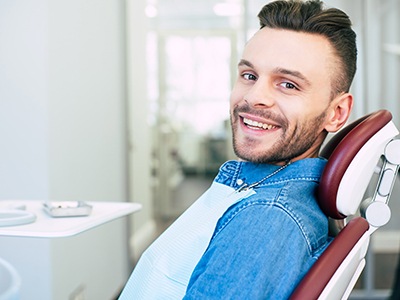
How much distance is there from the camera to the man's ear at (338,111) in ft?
3.63

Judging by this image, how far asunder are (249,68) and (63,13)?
60.8 inches

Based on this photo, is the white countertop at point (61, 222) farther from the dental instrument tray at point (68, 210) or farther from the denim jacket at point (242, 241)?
the denim jacket at point (242, 241)

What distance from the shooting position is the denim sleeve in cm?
85

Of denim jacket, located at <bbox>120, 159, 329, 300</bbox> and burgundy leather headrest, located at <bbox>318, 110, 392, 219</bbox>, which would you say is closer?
denim jacket, located at <bbox>120, 159, 329, 300</bbox>

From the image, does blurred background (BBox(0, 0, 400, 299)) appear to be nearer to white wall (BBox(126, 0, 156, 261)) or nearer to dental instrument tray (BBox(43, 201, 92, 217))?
white wall (BBox(126, 0, 156, 261))

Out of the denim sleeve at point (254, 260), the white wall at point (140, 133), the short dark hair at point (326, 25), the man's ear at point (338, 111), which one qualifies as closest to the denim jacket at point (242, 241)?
the denim sleeve at point (254, 260)

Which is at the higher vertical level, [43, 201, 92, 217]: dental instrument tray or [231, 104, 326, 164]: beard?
[231, 104, 326, 164]: beard

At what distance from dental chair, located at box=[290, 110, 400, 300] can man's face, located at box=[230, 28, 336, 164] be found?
93 millimetres

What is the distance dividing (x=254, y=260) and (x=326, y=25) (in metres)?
0.52

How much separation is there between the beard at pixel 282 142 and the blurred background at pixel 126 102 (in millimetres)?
1360

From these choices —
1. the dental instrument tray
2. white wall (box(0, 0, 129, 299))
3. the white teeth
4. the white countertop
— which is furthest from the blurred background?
the white teeth

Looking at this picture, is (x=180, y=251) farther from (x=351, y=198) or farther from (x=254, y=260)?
(x=351, y=198)

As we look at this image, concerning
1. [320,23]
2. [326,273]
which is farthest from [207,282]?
[320,23]

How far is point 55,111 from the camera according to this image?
7.52 feet
